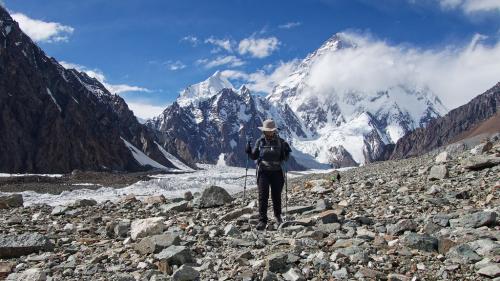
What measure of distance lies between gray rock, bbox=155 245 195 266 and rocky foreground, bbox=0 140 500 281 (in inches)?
0.7

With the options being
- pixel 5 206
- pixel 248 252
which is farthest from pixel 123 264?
pixel 5 206

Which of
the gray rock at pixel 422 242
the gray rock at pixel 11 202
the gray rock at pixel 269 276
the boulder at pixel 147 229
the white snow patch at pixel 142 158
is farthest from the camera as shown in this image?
the white snow patch at pixel 142 158

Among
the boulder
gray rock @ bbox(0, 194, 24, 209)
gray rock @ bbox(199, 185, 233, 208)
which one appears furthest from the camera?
gray rock @ bbox(0, 194, 24, 209)

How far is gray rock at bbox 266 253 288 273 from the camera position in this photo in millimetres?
7427

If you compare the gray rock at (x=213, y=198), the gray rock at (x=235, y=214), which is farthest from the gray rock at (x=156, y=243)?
the gray rock at (x=213, y=198)

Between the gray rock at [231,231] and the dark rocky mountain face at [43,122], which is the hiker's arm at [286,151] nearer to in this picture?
the gray rock at [231,231]

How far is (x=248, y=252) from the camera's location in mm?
8359

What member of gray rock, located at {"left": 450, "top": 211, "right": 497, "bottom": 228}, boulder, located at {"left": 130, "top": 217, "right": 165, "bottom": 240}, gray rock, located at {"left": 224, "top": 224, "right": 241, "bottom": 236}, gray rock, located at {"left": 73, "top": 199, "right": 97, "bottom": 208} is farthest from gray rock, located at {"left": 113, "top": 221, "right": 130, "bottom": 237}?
gray rock, located at {"left": 73, "top": 199, "right": 97, "bottom": 208}

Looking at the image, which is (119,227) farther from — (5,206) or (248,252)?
(5,206)

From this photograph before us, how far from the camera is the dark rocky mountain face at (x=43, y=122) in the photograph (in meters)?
115

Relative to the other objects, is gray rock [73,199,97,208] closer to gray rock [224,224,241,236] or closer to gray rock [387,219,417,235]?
gray rock [224,224,241,236]

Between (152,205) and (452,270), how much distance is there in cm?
1182

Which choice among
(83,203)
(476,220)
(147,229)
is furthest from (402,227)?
(83,203)

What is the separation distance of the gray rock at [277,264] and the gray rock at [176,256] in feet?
4.32
